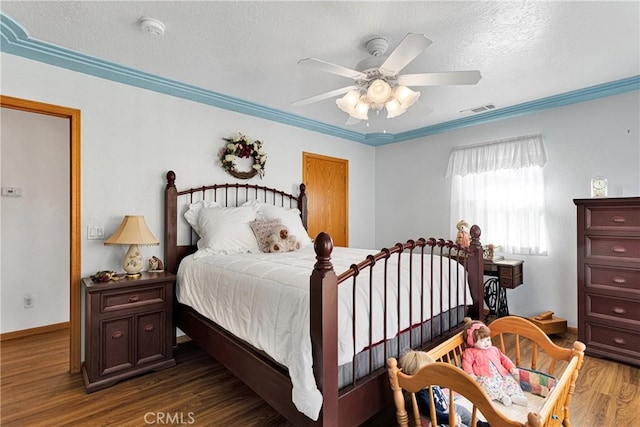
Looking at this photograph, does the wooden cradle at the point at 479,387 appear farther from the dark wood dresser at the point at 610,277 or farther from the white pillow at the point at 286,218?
the white pillow at the point at 286,218

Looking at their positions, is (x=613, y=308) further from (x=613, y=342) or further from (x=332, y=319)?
(x=332, y=319)

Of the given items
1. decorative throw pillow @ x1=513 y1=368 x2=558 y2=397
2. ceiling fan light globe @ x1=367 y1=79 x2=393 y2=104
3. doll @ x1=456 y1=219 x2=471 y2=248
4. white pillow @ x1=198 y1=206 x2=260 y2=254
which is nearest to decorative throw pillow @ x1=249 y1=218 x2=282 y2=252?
white pillow @ x1=198 y1=206 x2=260 y2=254

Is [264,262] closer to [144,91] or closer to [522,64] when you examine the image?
[144,91]

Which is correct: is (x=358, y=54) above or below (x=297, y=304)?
above

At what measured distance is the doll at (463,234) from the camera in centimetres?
389

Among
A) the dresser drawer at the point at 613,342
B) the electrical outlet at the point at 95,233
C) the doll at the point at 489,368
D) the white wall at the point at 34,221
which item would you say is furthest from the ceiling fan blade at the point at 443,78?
the white wall at the point at 34,221

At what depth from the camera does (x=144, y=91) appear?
9.98ft

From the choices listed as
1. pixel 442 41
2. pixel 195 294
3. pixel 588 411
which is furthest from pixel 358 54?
pixel 588 411

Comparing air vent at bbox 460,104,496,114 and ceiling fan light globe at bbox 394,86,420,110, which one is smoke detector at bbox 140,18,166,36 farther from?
air vent at bbox 460,104,496,114

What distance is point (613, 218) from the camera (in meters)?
2.85

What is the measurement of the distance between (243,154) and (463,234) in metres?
Answer: 2.79

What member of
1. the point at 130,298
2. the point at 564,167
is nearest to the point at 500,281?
the point at 564,167

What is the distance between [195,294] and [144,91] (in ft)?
6.44

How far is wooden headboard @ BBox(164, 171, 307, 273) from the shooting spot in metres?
3.11
